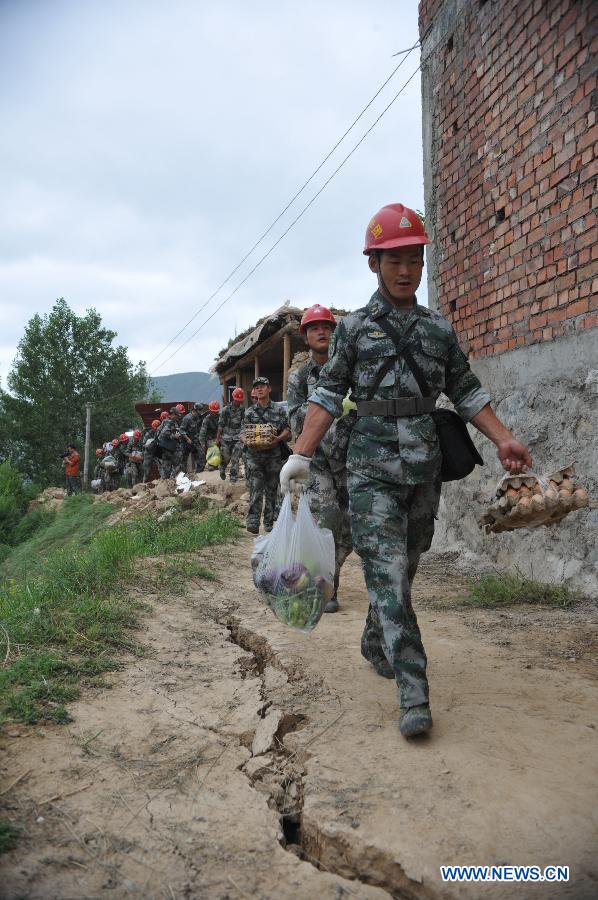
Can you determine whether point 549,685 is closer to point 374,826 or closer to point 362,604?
point 374,826

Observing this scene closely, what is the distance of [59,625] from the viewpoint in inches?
140

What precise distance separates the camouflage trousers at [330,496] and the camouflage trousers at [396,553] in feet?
4.55

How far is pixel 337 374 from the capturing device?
9.16 ft

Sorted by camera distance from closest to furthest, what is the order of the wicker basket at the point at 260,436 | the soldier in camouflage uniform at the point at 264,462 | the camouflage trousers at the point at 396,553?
the camouflage trousers at the point at 396,553 < the wicker basket at the point at 260,436 < the soldier in camouflage uniform at the point at 264,462

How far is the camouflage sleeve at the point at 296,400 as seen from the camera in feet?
15.6

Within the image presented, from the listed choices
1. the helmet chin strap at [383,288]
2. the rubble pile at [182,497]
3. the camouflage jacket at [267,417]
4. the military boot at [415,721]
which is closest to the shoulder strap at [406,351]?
the helmet chin strap at [383,288]

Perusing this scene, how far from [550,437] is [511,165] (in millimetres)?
2043

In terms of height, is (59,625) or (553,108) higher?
(553,108)

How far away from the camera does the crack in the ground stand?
5.87 ft

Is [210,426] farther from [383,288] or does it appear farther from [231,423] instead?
[383,288]

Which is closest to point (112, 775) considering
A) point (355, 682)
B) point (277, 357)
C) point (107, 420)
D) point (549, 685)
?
point (355, 682)

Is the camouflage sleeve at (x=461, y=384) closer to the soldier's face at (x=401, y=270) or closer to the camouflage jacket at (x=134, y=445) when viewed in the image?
the soldier's face at (x=401, y=270)

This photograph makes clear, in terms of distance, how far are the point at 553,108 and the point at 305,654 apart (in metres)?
3.83

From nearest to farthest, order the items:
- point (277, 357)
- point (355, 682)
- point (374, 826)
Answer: point (374, 826) < point (355, 682) < point (277, 357)
